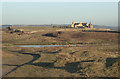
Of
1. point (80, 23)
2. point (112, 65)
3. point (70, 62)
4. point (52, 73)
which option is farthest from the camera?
point (80, 23)

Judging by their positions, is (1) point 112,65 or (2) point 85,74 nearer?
(2) point 85,74

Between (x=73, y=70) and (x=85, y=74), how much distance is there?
229 cm

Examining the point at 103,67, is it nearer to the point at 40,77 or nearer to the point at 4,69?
the point at 40,77

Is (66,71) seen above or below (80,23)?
below

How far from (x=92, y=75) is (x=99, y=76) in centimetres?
87

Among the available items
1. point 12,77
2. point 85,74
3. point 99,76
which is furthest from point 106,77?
point 12,77

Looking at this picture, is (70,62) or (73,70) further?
(70,62)

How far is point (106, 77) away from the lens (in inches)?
663

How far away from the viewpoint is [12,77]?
1711 centimetres

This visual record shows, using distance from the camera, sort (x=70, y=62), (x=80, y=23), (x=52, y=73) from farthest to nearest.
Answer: (x=80, y=23) → (x=70, y=62) → (x=52, y=73)

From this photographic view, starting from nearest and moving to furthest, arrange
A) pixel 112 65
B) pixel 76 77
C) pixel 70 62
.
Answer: pixel 76 77
pixel 112 65
pixel 70 62

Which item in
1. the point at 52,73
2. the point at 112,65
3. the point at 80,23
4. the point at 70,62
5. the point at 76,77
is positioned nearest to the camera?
the point at 76,77

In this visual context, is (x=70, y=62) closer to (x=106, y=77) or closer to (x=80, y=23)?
(x=106, y=77)

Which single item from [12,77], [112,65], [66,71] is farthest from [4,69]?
[112,65]
